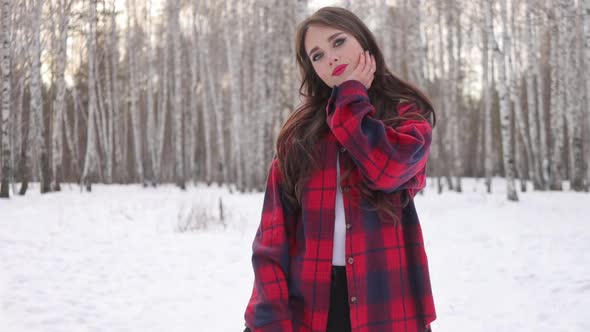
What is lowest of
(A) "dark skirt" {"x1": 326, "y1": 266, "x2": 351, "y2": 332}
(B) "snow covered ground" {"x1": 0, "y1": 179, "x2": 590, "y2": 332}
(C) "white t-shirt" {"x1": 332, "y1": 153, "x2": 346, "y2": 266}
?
(B) "snow covered ground" {"x1": 0, "y1": 179, "x2": 590, "y2": 332}

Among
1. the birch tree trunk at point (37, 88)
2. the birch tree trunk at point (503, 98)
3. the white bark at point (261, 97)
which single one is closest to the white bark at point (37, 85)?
the birch tree trunk at point (37, 88)

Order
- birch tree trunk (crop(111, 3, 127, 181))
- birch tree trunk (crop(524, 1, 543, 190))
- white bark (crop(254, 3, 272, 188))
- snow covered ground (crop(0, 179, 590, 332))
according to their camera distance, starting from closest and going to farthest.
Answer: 1. snow covered ground (crop(0, 179, 590, 332))
2. birch tree trunk (crop(524, 1, 543, 190))
3. white bark (crop(254, 3, 272, 188))
4. birch tree trunk (crop(111, 3, 127, 181))

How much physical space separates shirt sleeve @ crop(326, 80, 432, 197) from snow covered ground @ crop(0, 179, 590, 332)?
9.69 feet

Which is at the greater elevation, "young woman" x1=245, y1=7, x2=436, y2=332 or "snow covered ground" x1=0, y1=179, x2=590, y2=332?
"young woman" x1=245, y1=7, x2=436, y2=332

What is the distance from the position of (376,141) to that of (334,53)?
1.08ft

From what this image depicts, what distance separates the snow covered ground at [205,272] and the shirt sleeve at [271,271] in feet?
9.07

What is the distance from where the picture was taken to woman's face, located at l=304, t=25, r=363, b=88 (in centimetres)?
151

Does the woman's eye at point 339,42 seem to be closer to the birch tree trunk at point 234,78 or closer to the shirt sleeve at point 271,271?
the shirt sleeve at point 271,271

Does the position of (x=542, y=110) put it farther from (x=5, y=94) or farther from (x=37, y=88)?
(x=5, y=94)

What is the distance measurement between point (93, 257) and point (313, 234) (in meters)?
5.76

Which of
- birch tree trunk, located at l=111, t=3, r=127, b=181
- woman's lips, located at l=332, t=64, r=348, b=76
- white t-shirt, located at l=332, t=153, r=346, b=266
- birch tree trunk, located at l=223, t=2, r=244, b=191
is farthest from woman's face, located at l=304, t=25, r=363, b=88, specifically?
birch tree trunk, located at l=111, t=3, r=127, b=181

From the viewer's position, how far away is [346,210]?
1.45 meters

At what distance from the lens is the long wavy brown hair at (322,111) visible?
149 centimetres

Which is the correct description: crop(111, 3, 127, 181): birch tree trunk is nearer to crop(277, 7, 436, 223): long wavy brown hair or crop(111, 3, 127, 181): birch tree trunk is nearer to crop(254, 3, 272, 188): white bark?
crop(254, 3, 272, 188): white bark
